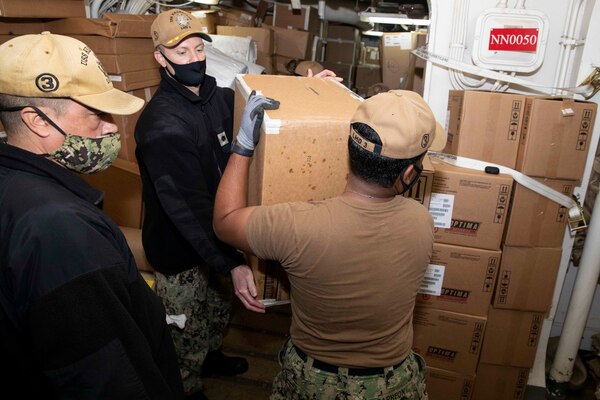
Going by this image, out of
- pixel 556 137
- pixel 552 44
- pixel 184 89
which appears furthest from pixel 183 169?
pixel 552 44

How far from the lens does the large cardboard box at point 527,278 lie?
6.88ft

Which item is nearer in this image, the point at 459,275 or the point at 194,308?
the point at 194,308

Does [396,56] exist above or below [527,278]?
above

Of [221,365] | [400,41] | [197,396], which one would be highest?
[400,41]

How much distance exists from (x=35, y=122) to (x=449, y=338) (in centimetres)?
208

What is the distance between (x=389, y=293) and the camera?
1189 millimetres

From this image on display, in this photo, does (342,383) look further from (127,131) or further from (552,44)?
(127,131)

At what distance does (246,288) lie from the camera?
59.3 inches

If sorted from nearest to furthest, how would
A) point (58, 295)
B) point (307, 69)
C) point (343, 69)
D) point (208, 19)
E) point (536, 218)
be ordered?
point (58, 295) < point (536, 218) < point (307, 69) < point (208, 19) < point (343, 69)

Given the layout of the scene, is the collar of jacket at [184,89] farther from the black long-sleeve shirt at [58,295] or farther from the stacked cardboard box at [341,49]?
the stacked cardboard box at [341,49]

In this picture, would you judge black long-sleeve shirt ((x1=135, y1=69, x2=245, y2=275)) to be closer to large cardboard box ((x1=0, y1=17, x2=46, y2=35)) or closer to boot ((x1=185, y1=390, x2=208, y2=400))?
boot ((x1=185, y1=390, x2=208, y2=400))

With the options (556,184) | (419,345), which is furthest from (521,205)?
(419,345)

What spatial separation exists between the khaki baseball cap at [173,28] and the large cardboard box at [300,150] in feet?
2.01

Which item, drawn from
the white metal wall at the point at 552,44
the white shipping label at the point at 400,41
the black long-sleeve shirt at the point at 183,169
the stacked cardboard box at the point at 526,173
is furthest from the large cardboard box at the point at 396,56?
the black long-sleeve shirt at the point at 183,169
